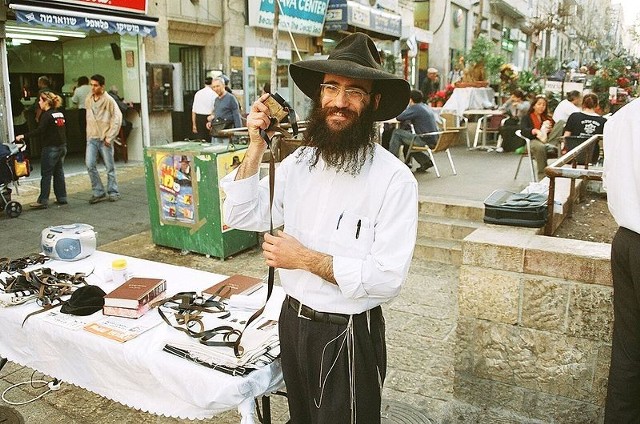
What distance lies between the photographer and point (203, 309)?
2.56m

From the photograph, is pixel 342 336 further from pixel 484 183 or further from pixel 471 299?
pixel 484 183

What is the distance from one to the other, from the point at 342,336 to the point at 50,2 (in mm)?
9587

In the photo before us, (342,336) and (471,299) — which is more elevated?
(342,336)

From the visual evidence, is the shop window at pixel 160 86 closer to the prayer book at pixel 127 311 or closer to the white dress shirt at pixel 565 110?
the white dress shirt at pixel 565 110

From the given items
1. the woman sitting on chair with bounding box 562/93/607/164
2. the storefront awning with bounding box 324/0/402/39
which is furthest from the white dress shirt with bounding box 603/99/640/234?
the storefront awning with bounding box 324/0/402/39

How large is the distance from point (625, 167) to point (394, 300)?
282cm

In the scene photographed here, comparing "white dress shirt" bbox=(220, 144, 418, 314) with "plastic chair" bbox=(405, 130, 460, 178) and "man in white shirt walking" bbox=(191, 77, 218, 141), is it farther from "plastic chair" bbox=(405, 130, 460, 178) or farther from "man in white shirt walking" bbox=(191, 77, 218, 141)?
"man in white shirt walking" bbox=(191, 77, 218, 141)

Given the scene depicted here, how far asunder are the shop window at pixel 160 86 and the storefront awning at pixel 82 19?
829mm

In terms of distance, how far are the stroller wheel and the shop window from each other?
5010mm

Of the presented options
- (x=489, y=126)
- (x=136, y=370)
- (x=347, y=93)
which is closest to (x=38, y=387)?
(x=136, y=370)

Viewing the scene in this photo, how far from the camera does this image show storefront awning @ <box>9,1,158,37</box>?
916cm

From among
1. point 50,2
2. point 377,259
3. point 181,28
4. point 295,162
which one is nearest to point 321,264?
point 377,259

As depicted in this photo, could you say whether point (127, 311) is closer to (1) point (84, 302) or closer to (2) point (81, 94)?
(1) point (84, 302)

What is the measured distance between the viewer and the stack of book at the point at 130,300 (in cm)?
252
